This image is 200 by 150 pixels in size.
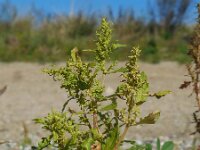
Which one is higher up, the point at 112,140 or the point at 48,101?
the point at 48,101

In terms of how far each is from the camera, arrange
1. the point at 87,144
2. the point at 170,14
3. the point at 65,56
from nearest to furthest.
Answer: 1. the point at 87,144
2. the point at 65,56
3. the point at 170,14

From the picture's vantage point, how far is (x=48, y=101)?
27.6ft

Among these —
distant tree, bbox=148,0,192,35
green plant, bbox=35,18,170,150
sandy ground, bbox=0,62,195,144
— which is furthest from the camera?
distant tree, bbox=148,0,192,35

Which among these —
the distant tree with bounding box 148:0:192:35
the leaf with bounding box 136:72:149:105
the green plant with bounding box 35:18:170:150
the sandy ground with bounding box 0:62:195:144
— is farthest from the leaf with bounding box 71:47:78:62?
the distant tree with bounding box 148:0:192:35

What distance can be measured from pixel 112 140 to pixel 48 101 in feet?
24.3

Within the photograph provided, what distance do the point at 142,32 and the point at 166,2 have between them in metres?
2.42

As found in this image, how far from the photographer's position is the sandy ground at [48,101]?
20.7ft

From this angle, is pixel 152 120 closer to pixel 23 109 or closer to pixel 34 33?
pixel 23 109

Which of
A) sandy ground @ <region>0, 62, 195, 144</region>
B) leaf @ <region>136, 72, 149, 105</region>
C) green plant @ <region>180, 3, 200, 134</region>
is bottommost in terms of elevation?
leaf @ <region>136, 72, 149, 105</region>

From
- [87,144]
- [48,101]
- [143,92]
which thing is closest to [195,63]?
[143,92]

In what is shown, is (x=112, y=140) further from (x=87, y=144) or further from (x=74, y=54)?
(x=74, y=54)

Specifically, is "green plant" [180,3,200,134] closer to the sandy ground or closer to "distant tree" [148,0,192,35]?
the sandy ground

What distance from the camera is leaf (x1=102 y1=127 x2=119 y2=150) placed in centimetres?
103

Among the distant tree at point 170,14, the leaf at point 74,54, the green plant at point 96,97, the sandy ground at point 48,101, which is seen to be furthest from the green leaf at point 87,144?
the distant tree at point 170,14
